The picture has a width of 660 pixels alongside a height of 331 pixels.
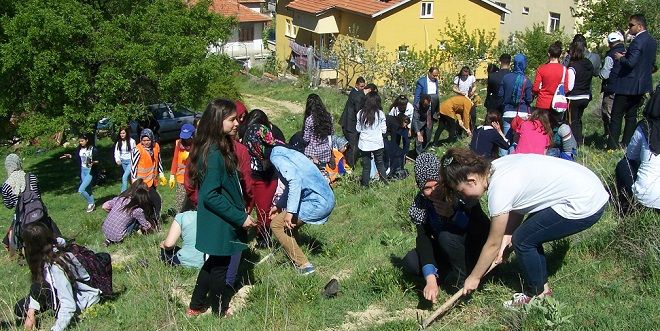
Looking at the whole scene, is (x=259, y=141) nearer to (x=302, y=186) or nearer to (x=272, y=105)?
(x=302, y=186)

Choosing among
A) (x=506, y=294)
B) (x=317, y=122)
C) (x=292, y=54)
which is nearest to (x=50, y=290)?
(x=506, y=294)

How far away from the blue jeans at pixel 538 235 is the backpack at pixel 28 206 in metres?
5.94

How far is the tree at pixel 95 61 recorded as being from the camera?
17.0 meters

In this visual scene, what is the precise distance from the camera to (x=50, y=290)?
577cm

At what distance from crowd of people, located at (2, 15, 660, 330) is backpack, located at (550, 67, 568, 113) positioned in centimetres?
2

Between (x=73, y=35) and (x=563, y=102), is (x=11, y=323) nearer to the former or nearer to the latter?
(x=563, y=102)

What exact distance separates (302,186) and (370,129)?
14.4ft

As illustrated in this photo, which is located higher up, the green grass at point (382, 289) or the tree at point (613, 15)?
the tree at point (613, 15)

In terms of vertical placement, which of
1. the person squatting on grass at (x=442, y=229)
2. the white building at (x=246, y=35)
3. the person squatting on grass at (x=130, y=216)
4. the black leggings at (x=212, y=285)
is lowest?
the person squatting on grass at (x=130, y=216)

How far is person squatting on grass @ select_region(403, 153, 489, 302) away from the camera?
487 cm

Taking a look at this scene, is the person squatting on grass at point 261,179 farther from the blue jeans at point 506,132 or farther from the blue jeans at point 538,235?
the blue jeans at point 506,132

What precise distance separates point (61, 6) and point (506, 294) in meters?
15.8

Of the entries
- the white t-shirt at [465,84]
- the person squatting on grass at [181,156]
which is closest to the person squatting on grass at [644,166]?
the person squatting on grass at [181,156]

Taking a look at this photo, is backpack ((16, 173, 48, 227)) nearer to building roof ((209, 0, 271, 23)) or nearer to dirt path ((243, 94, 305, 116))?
dirt path ((243, 94, 305, 116))
